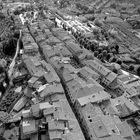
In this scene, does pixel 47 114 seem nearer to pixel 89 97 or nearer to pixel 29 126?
pixel 29 126

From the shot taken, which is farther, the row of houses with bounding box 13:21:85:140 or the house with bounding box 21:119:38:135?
the house with bounding box 21:119:38:135

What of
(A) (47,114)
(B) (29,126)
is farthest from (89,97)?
(B) (29,126)

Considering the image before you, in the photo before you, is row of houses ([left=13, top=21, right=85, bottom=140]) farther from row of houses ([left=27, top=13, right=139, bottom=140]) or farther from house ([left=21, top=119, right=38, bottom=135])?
row of houses ([left=27, top=13, right=139, bottom=140])

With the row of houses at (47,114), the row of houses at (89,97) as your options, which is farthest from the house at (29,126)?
the row of houses at (89,97)

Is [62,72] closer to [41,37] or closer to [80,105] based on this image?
[80,105]

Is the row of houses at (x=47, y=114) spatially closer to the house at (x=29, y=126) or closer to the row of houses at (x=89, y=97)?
the house at (x=29, y=126)

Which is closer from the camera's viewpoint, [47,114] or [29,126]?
[29,126]

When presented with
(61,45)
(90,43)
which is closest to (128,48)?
(90,43)

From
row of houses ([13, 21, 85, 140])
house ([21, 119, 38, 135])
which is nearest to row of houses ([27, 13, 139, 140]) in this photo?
row of houses ([13, 21, 85, 140])

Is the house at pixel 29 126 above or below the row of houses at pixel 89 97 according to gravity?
below

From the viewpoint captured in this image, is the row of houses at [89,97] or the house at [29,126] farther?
the house at [29,126]

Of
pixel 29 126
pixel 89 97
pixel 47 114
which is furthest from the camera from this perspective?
pixel 89 97
